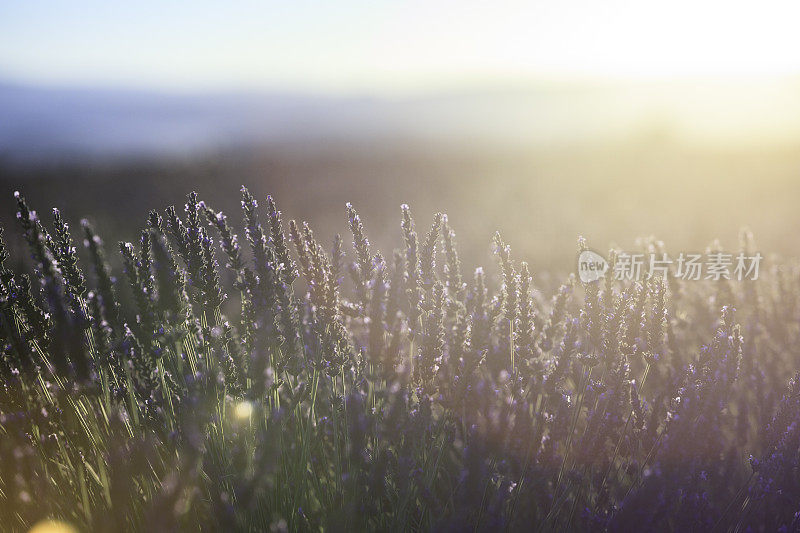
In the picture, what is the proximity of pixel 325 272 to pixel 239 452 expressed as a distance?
2.17ft

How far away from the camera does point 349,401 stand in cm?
196

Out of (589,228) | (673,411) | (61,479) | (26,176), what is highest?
(26,176)

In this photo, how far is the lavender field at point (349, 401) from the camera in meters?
1.77

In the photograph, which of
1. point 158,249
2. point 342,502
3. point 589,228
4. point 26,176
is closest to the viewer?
point 158,249

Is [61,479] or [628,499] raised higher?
[61,479]

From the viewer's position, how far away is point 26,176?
10.5 m

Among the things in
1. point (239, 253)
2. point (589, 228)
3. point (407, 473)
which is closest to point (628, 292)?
point (407, 473)

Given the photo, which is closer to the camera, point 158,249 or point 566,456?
point 158,249

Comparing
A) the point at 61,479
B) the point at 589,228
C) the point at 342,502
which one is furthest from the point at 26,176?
the point at 342,502

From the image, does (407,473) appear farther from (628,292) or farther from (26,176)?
(26,176)

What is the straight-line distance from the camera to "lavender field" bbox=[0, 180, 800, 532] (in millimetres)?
1770

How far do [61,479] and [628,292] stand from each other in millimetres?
2155

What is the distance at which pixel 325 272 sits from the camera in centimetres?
206

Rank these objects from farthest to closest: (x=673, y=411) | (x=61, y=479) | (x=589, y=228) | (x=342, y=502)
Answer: (x=589, y=228), (x=673, y=411), (x=61, y=479), (x=342, y=502)
